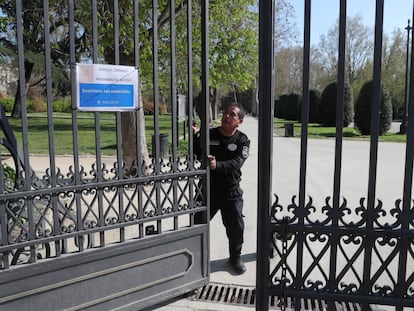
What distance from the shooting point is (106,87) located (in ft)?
10.3

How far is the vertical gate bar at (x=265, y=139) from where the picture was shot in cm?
269

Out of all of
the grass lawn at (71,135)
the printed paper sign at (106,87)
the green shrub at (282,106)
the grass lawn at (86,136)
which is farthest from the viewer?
the green shrub at (282,106)

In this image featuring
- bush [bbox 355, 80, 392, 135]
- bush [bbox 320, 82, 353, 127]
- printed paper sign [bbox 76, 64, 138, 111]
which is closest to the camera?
printed paper sign [bbox 76, 64, 138, 111]

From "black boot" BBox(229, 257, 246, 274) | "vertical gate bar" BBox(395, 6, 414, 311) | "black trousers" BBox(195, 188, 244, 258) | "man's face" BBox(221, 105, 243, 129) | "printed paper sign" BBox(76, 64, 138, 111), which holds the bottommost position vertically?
"black boot" BBox(229, 257, 246, 274)

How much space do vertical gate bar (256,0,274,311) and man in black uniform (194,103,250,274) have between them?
4.78 feet

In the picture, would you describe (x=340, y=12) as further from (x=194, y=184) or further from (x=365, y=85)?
(x=365, y=85)

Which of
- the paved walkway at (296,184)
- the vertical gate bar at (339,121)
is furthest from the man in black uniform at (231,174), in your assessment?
the vertical gate bar at (339,121)

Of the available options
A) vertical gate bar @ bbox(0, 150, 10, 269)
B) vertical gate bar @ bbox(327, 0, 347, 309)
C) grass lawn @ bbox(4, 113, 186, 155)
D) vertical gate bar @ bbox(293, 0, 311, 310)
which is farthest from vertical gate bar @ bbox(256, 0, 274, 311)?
grass lawn @ bbox(4, 113, 186, 155)

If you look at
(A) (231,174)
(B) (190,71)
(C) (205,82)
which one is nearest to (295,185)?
(A) (231,174)

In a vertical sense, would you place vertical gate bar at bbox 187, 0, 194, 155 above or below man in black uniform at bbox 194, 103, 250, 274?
above

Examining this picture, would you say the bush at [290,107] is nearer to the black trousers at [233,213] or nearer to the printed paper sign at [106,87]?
the black trousers at [233,213]

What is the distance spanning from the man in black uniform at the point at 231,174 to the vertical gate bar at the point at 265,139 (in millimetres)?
1458

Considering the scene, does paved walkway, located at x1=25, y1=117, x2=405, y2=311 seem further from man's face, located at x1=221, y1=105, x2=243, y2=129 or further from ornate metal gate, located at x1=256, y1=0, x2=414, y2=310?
man's face, located at x1=221, y1=105, x2=243, y2=129

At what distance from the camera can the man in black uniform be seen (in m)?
4.37
